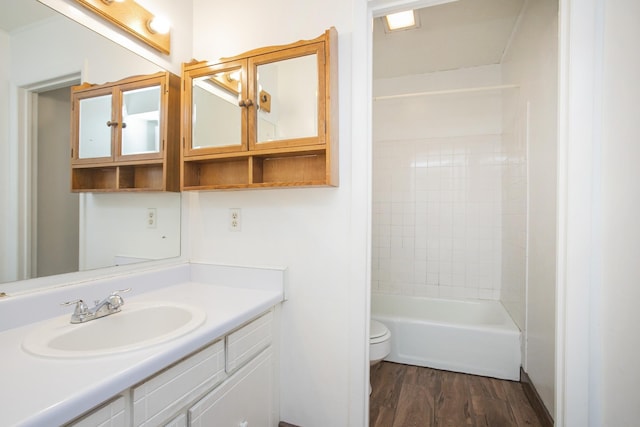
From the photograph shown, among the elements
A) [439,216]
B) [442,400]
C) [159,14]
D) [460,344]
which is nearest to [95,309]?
[159,14]

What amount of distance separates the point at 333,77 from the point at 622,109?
1018 mm

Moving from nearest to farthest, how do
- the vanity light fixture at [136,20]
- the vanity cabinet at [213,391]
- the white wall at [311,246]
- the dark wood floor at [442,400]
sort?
the vanity cabinet at [213,391]
the vanity light fixture at [136,20]
the white wall at [311,246]
the dark wood floor at [442,400]

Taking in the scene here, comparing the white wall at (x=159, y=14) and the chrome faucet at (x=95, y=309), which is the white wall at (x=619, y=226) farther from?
the white wall at (x=159, y=14)

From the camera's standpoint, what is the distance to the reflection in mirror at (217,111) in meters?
1.45

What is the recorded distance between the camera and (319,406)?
1.46 m

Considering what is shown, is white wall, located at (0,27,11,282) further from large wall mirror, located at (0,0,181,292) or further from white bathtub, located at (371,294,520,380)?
white bathtub, located at (371,294,520,380)

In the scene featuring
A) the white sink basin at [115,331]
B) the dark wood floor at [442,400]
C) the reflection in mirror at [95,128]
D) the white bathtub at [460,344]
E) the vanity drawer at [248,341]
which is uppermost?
the reflection in mirror at [95,128]

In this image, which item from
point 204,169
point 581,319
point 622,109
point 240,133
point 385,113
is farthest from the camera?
point 385,113

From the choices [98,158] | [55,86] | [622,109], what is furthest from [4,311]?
[622,109]

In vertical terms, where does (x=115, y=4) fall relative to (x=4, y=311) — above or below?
above

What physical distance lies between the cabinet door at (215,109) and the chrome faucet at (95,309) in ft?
2.49

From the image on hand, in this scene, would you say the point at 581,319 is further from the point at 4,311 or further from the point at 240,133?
the point at 4,311

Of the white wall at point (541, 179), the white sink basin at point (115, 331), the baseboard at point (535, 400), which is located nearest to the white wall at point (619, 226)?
the white wall at point (541, 179)

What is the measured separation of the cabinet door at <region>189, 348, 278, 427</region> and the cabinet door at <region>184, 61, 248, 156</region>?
3.23 ft
